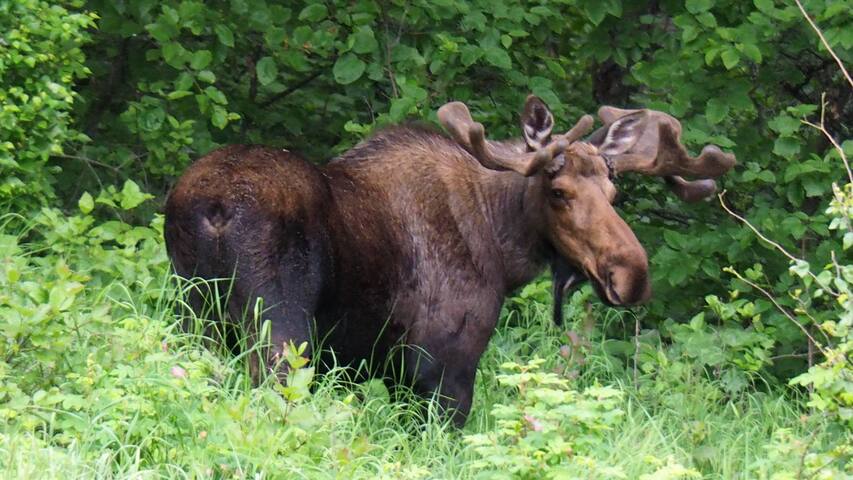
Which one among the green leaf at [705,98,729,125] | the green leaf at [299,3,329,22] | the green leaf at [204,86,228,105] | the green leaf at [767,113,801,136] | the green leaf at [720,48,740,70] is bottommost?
the green leaf at [767,113,801,136]

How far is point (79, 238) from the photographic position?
6996mm

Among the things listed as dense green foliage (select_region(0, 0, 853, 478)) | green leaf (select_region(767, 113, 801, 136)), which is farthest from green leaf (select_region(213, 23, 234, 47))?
green leaf (select_region(767, 113, 801, 136))

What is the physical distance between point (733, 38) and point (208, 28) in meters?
2.99

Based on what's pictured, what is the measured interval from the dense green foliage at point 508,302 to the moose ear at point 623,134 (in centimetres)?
66

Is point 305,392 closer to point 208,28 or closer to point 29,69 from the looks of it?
point 29,69

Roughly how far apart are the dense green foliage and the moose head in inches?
20.4

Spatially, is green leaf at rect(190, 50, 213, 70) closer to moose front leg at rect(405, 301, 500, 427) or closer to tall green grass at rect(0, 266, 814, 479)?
tall green grass at rect(0, 266, 814, 479)

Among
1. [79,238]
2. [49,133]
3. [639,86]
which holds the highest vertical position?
[49,133]

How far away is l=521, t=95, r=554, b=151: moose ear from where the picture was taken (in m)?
6.77

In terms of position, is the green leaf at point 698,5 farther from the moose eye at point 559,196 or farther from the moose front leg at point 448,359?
the moose front leg at point 448,359

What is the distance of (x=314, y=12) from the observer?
7.96m

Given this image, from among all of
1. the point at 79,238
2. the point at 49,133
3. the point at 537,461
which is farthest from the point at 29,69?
the point at 537,461

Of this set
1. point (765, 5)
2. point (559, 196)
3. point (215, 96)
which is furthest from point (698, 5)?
point (215, 96)

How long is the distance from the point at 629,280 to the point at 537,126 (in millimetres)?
902
